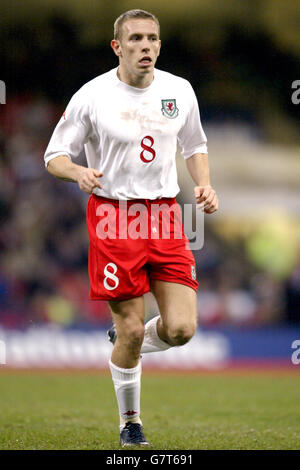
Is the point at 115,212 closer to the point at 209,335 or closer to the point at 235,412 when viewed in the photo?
the point at 235,412

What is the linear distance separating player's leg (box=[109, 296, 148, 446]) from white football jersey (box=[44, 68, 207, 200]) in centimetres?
74

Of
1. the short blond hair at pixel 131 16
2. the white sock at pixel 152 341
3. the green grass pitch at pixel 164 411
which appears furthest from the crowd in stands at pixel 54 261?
the short blond hair at pixel 131 16

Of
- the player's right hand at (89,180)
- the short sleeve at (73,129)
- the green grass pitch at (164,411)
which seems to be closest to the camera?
the player's right hand at (89,180)

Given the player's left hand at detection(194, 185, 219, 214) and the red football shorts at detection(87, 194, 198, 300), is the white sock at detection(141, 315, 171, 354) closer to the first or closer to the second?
the red football shorts at detection(87, 194, 198, 300)

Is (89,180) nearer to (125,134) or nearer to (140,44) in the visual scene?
(125,134)

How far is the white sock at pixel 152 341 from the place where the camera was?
5.68 m

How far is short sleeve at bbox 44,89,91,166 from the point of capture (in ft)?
17.5

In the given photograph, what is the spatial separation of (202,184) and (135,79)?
0.86 metres

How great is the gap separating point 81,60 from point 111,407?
34.0 feet

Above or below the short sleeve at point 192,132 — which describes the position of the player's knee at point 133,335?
below

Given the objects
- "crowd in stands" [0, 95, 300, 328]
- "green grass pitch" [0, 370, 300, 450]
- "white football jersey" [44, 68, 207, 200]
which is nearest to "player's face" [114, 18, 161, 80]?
"white football jersey" [44, 68, 207, 200]

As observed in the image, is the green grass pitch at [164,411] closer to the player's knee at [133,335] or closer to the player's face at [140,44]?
the player's knee at [133,335]

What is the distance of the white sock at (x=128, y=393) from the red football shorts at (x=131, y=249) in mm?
529

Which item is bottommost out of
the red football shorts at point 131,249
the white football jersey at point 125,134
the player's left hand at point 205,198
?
the red football shorts at point 131,249
